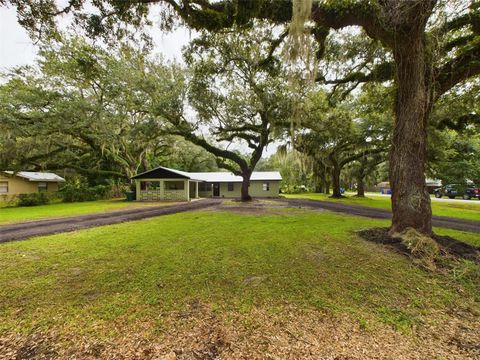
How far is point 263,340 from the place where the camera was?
6.63 feet

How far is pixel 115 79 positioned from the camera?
12938 millimetres

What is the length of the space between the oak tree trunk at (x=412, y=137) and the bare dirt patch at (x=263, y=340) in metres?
2.77

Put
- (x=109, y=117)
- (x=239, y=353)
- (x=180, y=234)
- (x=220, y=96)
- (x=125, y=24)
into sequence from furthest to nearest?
(x=109, y=117) < (x=220, y=96) < (x=180, y=234) < (x=125, y=24) < (x=239, y=353)

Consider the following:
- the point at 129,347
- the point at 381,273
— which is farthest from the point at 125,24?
the point at 381,273

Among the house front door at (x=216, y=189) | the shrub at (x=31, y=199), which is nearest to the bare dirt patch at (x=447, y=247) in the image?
the house front door at (x=216, y=189)

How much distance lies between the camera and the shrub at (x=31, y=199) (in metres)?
15.9

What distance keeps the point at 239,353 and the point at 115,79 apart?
51.7 ft

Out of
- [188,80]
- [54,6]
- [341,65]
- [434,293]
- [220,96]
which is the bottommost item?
[434,293]

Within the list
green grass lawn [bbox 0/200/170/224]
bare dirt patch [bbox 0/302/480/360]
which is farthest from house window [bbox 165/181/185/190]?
bare dirt patch [bbox 0/302/480/360]

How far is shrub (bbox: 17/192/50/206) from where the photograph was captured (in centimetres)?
1591

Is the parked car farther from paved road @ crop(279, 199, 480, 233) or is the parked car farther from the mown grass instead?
the mown grass

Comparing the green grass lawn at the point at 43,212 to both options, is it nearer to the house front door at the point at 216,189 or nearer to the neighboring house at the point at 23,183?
the neighboring house at the point at 23,183

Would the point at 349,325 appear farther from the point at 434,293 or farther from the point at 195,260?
the point at 195,260

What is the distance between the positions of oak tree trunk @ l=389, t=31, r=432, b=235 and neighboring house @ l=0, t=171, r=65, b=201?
25.5 metres
